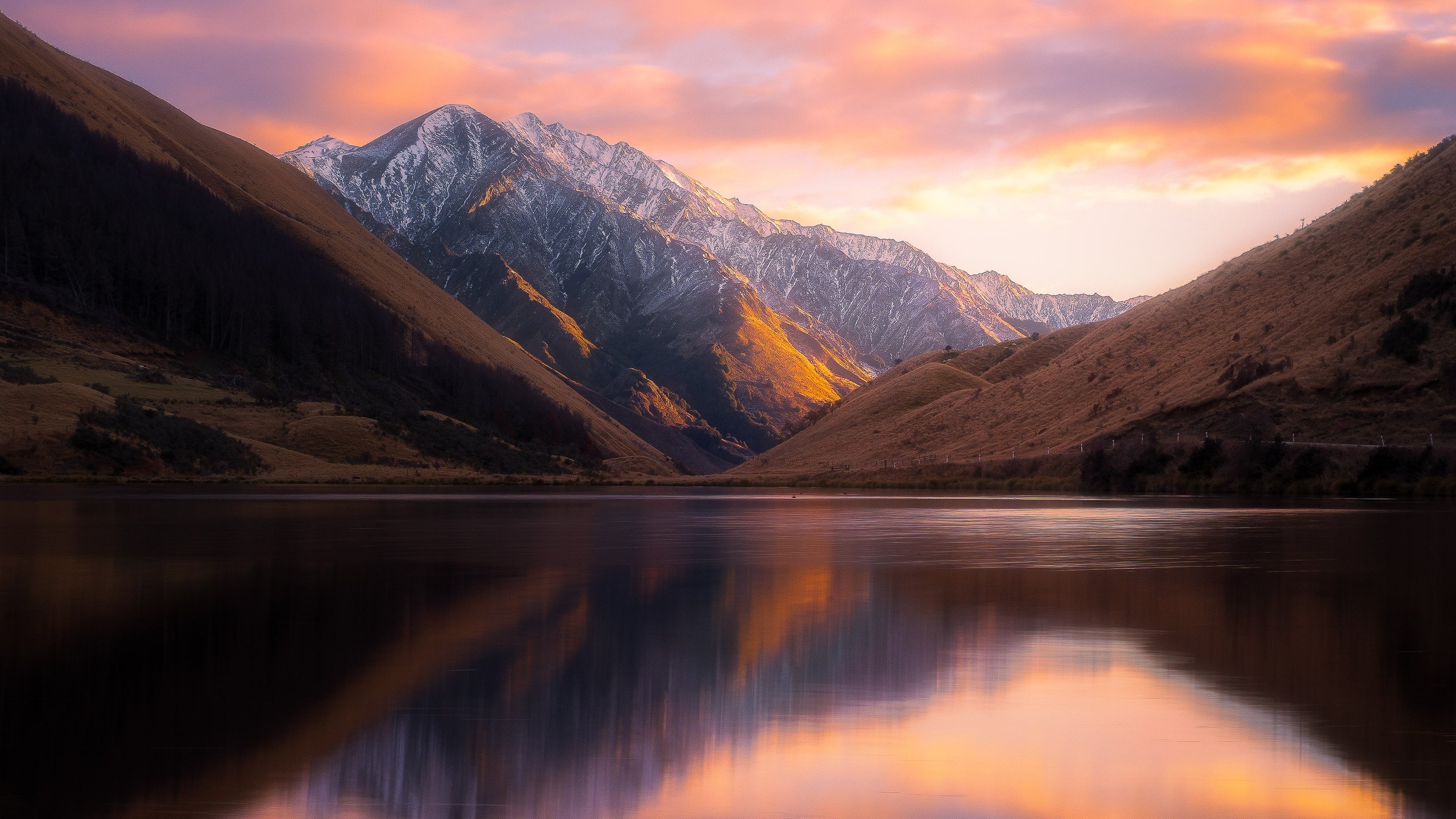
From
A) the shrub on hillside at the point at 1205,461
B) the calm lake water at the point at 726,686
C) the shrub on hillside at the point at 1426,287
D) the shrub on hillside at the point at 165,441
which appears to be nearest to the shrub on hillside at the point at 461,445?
the shrub on hillside at the point at 165,441

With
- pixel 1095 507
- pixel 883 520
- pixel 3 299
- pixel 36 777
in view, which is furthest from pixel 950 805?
→ pixel 3 299

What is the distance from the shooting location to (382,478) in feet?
291

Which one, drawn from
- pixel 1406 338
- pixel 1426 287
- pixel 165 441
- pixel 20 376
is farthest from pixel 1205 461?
pixel 20 376

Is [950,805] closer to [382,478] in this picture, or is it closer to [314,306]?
[382,478]

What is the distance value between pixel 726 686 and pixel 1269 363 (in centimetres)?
7181

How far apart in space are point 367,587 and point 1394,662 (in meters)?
13.9

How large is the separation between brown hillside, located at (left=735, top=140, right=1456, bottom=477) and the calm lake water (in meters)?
43.4

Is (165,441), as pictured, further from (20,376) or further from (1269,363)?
(1269,363)

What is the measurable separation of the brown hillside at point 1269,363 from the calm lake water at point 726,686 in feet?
142

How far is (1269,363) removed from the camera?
7181cm

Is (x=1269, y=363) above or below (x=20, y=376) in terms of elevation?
above

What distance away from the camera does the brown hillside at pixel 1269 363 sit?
60.1 metres

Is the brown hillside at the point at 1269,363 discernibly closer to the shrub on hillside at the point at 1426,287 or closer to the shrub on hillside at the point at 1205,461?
the shrub on hillside at the point at 1426,287

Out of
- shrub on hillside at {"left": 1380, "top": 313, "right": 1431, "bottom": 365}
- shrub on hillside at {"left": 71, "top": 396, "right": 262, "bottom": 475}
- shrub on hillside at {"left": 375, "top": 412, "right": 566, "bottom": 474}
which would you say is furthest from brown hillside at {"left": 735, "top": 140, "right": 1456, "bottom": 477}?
shrub on hillside at {"left": 71, "top": 396, "right": 262, "bottom": 475}
